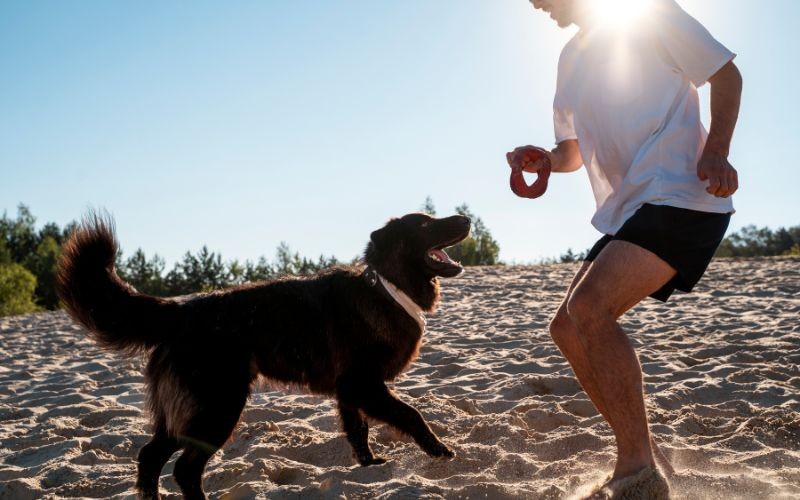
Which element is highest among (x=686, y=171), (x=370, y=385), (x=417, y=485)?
(x=686, y=171)

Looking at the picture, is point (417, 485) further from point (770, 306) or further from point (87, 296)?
point (770, 306)

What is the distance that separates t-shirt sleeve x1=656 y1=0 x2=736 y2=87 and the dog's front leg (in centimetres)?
232

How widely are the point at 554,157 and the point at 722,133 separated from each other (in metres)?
1.01

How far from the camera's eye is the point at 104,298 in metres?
3.66

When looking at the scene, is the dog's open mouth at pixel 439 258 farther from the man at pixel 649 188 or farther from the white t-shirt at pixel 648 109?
the man at pixel 649 188

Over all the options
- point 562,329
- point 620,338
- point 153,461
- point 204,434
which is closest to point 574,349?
point 562,329

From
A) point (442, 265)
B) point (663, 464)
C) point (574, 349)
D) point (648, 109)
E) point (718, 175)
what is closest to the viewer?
point (718, 175)

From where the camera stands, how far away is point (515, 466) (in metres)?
3.52

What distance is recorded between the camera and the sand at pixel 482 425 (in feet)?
11.0

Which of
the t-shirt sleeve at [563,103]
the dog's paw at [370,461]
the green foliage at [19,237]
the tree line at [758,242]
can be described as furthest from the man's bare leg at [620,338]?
the green foliage at [19,237]

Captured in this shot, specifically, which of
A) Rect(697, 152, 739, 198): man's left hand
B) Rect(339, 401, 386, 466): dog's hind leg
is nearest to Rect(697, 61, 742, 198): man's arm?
Rect(697, 152, 739, 198): man's left hand

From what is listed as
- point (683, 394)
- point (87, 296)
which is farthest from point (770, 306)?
point (87, 296)

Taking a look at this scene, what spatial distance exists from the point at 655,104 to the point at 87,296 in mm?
3024

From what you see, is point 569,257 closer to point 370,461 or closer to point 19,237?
point 370,461
